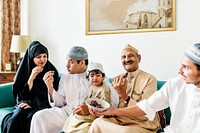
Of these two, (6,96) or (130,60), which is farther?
(6,96)

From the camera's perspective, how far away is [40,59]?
3.04 metres

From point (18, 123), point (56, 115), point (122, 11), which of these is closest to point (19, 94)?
point (18, 123)

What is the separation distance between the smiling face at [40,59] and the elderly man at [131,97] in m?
0.89

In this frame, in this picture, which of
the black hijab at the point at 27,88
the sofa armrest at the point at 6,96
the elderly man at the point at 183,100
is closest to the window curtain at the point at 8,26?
the sofa armrest at the point at 6,96

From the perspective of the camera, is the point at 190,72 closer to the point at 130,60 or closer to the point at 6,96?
the point at 130,60

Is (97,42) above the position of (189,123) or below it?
above

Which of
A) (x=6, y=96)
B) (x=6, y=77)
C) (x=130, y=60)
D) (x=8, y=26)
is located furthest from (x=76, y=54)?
(x=8, y=26)

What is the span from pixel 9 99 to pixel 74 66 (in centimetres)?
117

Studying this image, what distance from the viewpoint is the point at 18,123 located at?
9.56 ft

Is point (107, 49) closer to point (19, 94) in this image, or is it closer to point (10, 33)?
point (19, 94)

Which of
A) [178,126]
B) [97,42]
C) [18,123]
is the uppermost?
[97,42]

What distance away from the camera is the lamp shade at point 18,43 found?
4.41 meters

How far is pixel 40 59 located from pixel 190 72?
1737 millimetres

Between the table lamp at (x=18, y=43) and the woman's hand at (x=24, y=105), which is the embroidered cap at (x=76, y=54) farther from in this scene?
the table lamp at (x=18, y=43)
